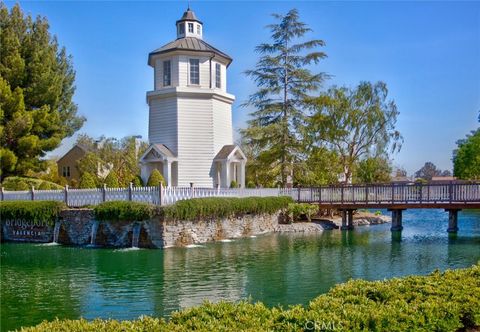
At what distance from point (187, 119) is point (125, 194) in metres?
8.85

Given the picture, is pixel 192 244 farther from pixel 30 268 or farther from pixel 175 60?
pixel 175 60

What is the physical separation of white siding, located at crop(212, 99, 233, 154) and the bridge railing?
548 centimetres

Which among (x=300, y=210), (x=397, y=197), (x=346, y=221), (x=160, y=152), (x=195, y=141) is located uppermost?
(x=195, y=141)

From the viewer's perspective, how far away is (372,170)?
46156 mm

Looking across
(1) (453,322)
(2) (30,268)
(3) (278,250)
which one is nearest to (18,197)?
(2) (30,268)

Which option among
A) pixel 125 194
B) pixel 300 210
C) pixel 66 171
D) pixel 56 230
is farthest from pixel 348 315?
pixel 66 171

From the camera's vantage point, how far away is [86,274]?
14.3 m

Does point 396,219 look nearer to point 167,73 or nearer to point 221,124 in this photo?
point 221,124

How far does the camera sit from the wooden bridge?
24.2 meters

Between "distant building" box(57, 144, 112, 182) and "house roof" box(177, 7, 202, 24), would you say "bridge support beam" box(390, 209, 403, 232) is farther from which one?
"distant building" box(57, 144, 112, 182)

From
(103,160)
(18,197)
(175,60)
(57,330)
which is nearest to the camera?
(57,330)

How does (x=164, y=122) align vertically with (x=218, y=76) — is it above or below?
below

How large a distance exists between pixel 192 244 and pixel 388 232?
12.1 meters

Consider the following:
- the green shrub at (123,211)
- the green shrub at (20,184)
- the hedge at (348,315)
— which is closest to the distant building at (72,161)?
the green shrub at (20,184)
